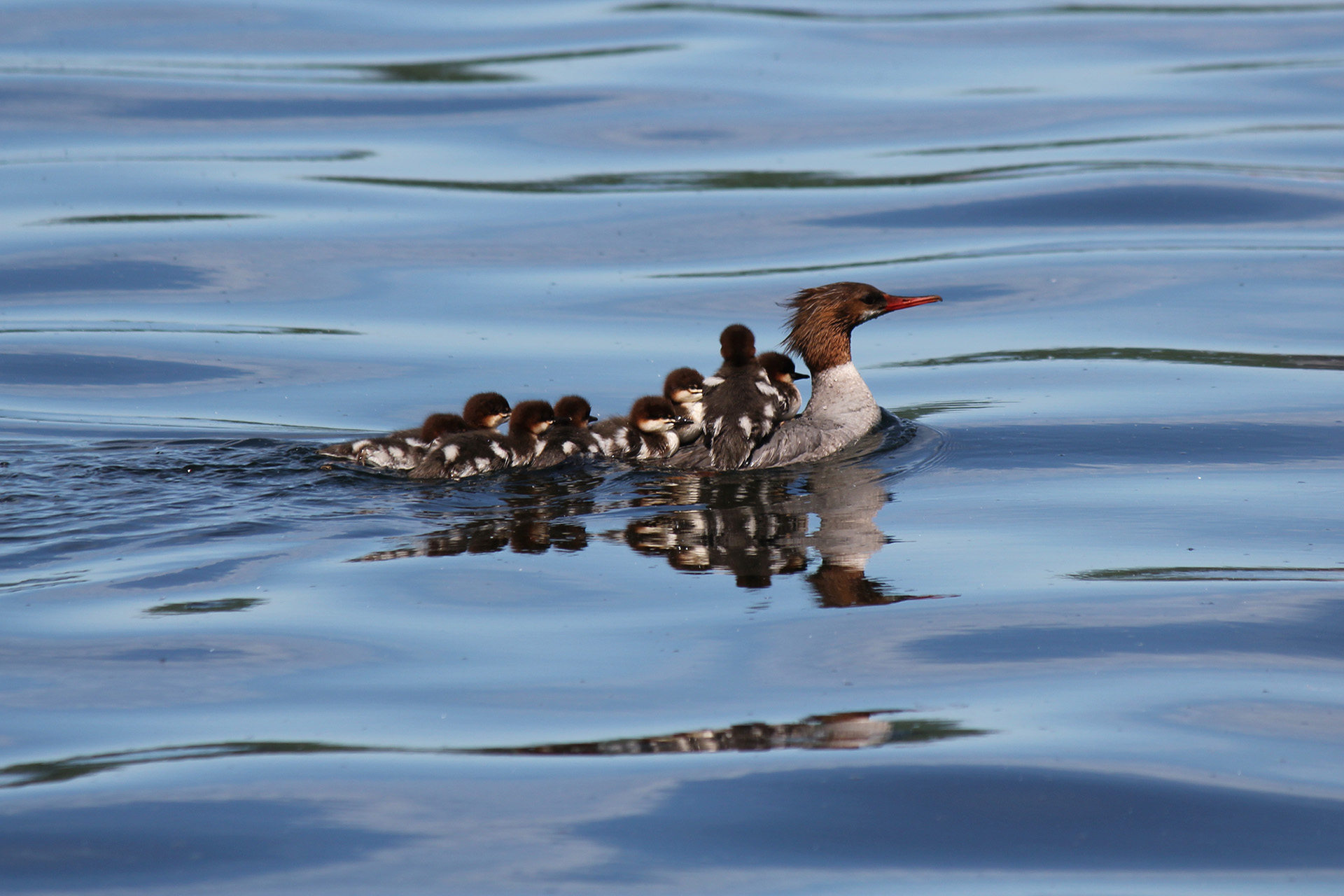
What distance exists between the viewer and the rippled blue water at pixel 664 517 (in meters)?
5.05

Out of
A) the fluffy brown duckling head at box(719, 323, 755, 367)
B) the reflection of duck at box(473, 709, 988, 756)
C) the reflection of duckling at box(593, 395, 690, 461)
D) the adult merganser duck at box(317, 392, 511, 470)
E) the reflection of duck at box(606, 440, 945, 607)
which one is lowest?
the reflection of duck at box(473, 709, 988, 756)

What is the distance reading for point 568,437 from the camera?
941 cm

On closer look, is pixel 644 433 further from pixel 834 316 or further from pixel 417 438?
pixel 834 316

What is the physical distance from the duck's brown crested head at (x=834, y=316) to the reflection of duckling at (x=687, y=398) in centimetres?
73

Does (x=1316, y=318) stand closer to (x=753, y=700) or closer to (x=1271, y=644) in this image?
(x=1271, y=644)

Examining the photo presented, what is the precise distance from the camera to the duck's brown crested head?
1012 cm

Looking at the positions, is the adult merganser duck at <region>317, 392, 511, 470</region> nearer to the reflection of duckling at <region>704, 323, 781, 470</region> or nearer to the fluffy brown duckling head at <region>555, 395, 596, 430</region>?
the fluffy brown duckling head at <region>555, 395, 596, 430</region>

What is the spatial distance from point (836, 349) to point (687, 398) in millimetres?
1025

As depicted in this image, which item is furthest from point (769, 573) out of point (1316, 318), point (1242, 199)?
point (1242, 199)

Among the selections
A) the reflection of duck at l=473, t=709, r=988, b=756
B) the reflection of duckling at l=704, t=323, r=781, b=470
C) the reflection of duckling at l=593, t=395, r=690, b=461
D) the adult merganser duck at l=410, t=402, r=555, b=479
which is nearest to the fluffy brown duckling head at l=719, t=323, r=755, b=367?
the reflection of duckling at l=704, t=323, r=781, b=470

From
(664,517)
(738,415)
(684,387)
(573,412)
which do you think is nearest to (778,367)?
(684,387)

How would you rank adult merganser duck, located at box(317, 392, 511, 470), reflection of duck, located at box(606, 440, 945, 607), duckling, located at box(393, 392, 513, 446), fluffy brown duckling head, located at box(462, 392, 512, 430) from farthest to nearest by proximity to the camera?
fluffy brown duckling head, located at box(462, 392, 512, 430) → duckling, located at box(393, 392, 513, 446) → adult merganser duck, located at box(317, 392, 511, 470) → reflection of duck, located at box(606, 440, 945, 607)

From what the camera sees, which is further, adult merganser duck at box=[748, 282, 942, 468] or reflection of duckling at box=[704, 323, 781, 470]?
adult merganser duck at box=[748, 282, 942, 468]

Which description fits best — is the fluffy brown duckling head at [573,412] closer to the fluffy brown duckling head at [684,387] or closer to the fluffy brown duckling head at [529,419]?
the fluffy brown duckling head at [529,419]
